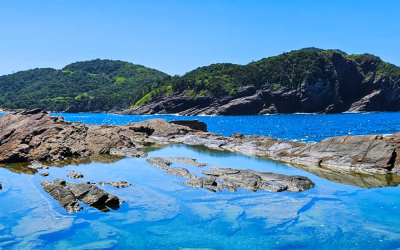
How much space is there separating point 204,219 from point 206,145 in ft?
100

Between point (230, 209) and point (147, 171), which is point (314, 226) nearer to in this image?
point (230, 209)

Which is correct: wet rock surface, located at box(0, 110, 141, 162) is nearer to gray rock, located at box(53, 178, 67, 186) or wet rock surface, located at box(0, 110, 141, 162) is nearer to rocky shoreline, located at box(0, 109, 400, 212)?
rocky shoreline, located at box(0, 109, 400, 212)

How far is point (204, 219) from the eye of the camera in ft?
55.8

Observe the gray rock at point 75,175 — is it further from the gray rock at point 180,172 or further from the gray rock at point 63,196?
the gray rock at point 180,172

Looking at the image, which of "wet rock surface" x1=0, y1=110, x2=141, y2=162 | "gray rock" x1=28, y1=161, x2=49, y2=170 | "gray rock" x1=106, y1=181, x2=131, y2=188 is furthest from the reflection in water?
"gray rock" x1=106, y1=181, x2=131, y2=188

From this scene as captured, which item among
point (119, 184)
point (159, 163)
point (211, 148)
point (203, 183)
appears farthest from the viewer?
point (211, 148)

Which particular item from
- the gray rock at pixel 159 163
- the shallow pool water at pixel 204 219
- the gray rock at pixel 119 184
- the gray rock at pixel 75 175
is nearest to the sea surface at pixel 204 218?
the shallow pool water at pixel 204 219

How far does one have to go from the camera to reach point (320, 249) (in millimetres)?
13641

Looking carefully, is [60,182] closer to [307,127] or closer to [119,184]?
[119,184]

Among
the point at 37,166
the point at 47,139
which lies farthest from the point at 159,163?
the point at 47,139

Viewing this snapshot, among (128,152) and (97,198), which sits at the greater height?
(128,152)

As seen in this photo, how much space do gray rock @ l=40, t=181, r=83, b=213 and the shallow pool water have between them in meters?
0.36

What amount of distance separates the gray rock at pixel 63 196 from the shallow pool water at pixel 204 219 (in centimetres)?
36

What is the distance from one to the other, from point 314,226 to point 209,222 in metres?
5.06
